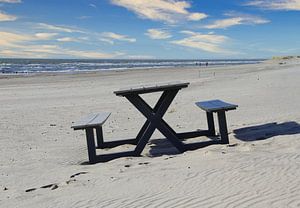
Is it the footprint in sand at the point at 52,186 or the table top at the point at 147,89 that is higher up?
the table top at the point at 147,89

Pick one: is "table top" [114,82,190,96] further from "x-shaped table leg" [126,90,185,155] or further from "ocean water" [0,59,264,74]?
"ocean water" [0,59,264,74]

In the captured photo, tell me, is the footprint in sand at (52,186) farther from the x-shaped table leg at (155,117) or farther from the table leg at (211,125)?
the table leg at (211,125)

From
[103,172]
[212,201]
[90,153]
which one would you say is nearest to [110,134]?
[90,153]

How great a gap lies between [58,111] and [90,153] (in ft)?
22.1

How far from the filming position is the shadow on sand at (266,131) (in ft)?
24.6

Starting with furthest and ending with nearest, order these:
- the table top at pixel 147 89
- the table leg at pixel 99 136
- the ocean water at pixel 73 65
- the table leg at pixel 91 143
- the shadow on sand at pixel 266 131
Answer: the ocean water at pixel 73 65 < the table leg at pixel 99 136 < the shadow on sand at pixel 266 131 < the table top at pixel 147 89 < the table leg at pixel 91 143

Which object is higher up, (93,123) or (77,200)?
(93,123)

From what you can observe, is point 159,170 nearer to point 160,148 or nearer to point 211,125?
point 160,148

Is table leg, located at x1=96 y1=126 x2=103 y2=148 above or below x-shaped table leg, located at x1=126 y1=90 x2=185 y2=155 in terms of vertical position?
below

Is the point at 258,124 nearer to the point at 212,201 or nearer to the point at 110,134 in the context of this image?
the point at 110,134

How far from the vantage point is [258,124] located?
911 centimetres

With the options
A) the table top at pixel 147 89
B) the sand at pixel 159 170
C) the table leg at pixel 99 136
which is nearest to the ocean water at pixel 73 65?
the sand at pixel 159 170

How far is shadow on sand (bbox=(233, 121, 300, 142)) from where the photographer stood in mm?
7493

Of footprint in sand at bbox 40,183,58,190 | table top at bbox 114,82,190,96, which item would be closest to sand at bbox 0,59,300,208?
footprint in sand at bbox 40,183,58,190
